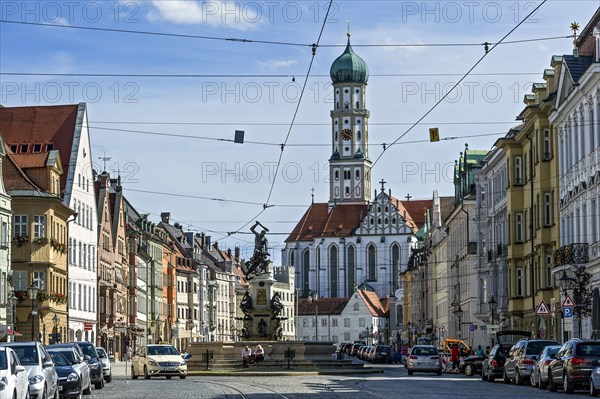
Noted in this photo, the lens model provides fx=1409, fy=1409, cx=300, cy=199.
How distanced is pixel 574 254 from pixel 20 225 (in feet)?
112

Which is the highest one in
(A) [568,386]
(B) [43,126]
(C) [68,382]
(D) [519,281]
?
(B) [43,126]

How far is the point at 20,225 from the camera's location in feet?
254

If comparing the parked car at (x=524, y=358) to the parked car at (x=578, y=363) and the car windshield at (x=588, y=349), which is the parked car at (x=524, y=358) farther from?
the car windshield at (x=588, y=349)

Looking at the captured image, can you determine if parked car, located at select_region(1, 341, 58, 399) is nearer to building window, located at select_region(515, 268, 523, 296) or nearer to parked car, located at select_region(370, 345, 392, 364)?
building window, located at select_region(515, 268, 523, 296)

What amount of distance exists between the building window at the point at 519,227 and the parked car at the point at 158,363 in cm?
2284

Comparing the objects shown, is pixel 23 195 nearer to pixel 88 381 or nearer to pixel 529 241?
pixel 529 241

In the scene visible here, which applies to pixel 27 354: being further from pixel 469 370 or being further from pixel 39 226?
pixel 39 226

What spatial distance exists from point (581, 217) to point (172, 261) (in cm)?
8536

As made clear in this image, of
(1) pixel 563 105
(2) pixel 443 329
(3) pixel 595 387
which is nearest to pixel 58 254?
(1) pixel 563 105

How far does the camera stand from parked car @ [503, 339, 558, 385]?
44406mm

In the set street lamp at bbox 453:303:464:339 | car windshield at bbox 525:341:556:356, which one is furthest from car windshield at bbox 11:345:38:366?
street lamp at bbox 453:303:464:339

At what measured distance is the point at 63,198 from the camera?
286 ft

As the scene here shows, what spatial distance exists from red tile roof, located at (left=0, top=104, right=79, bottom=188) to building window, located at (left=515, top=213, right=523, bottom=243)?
3140cm

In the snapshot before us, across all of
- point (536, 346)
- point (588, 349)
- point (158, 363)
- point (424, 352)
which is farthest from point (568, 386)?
point (424, 352)
